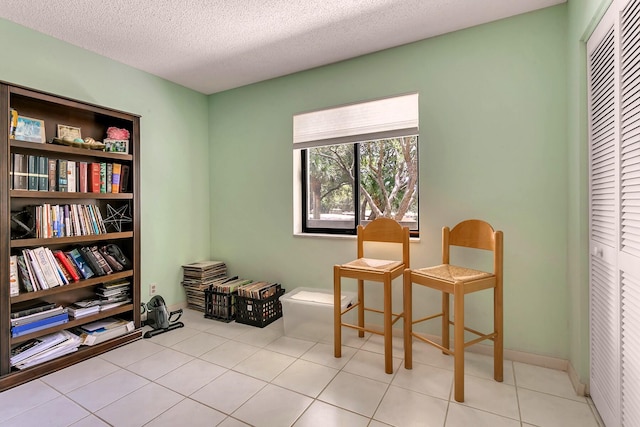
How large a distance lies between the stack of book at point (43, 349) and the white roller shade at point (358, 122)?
2364 mm

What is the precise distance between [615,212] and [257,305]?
2502 mm

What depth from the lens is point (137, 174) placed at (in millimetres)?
2557

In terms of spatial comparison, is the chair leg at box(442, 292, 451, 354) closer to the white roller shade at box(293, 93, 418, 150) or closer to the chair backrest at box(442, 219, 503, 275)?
the chair backrest at box(442, 219, 503, 275)

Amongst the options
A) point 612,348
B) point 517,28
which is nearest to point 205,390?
point 612,348

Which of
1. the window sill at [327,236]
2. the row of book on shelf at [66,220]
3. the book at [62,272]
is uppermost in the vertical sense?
the row of book on shelf at [66,220]

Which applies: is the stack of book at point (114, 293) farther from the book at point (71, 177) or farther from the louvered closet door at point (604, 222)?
the louvered closet door at point (604, 222)

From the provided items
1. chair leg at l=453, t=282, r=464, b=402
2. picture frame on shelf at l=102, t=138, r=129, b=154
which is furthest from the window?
picture frame on shelf at l=102, t=138, r=129, b=154

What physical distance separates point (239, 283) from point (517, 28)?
313 centimetres

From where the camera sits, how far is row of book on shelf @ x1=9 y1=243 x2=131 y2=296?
1962 mm

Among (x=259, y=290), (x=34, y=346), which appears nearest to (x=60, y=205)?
(x=34, y=346)

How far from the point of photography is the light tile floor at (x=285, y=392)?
151 centimetres

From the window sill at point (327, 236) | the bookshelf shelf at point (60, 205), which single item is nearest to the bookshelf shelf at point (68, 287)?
the bookshelf shelf at point (60, 205)

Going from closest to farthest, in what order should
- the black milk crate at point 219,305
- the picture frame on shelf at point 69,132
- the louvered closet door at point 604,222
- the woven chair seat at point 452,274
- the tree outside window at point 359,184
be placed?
the louvered closet door at point 604,222 → the woven chair seat at point 452,274 → the picture frame on shelf at point 69,132 → the tree outside window at point 359,184 → the black milk crate at point 219,305

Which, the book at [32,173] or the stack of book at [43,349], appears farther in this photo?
the book at [32,173]
